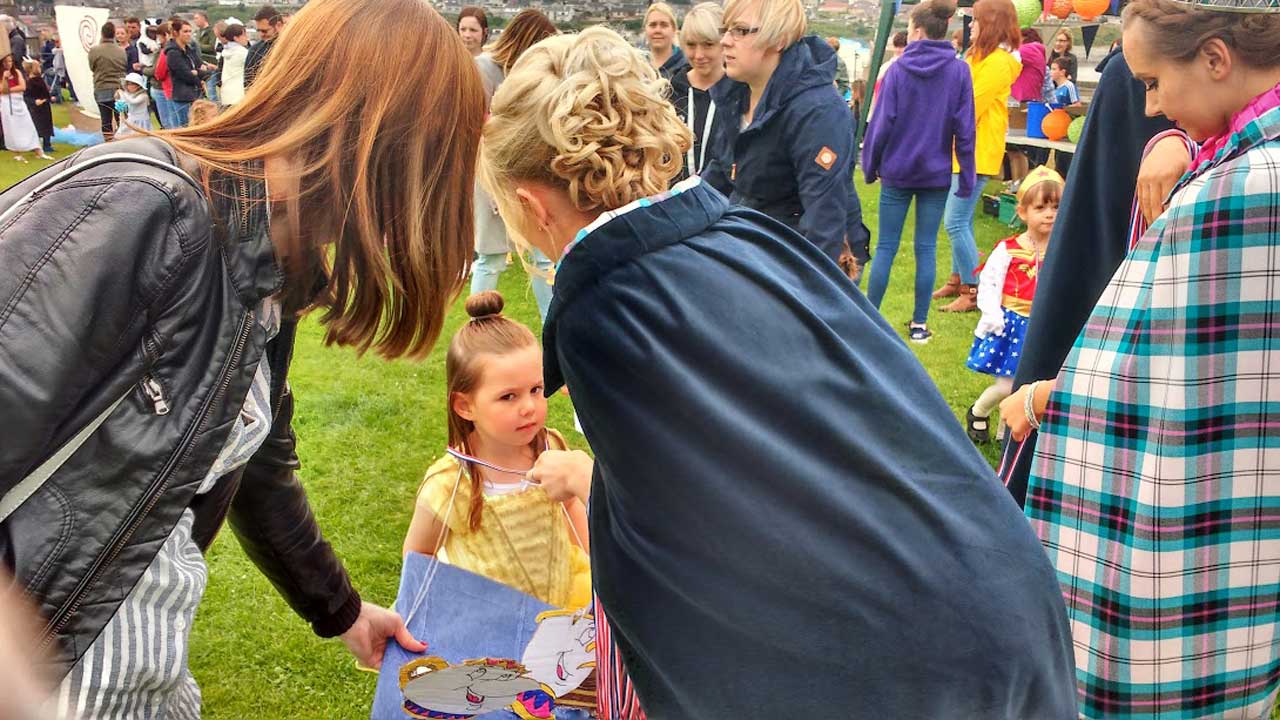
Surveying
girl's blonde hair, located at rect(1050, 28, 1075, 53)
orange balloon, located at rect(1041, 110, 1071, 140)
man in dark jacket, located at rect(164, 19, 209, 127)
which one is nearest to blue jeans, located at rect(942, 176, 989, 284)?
orange balloon, located at rect(1041, 110, 1071, 140)

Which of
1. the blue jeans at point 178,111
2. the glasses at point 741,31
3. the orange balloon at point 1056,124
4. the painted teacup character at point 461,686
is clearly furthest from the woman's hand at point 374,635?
the blue jeans at point 178,111

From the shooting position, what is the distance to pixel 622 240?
4.33 feet

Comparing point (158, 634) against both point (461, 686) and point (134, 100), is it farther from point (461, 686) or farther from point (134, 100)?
point (134, 100)

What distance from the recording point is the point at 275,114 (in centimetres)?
137

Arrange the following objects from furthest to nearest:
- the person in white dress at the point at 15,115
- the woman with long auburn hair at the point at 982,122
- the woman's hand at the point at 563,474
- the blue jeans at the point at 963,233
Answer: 1. the person in white dress at the point at 15,115
2. the woman with long auburn hair at the point at 982,122
3. the blue jeans at the point at 963,233
4. the woman's hand at the point at 563,474

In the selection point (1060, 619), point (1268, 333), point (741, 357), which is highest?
point (741, 357)

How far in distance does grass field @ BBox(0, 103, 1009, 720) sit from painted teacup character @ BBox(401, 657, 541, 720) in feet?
3.30

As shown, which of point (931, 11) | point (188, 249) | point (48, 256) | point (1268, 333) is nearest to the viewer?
point (48, 256)

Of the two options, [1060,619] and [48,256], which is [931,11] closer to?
[1060,619]

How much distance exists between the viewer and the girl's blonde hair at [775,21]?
3.99m

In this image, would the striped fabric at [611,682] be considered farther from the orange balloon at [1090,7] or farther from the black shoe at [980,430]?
the orange balloon at [1090,7]

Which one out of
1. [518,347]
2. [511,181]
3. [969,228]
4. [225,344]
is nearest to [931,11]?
[969,228]

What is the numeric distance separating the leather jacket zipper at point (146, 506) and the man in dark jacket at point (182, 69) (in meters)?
12.7

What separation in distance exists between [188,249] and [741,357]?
681mm
